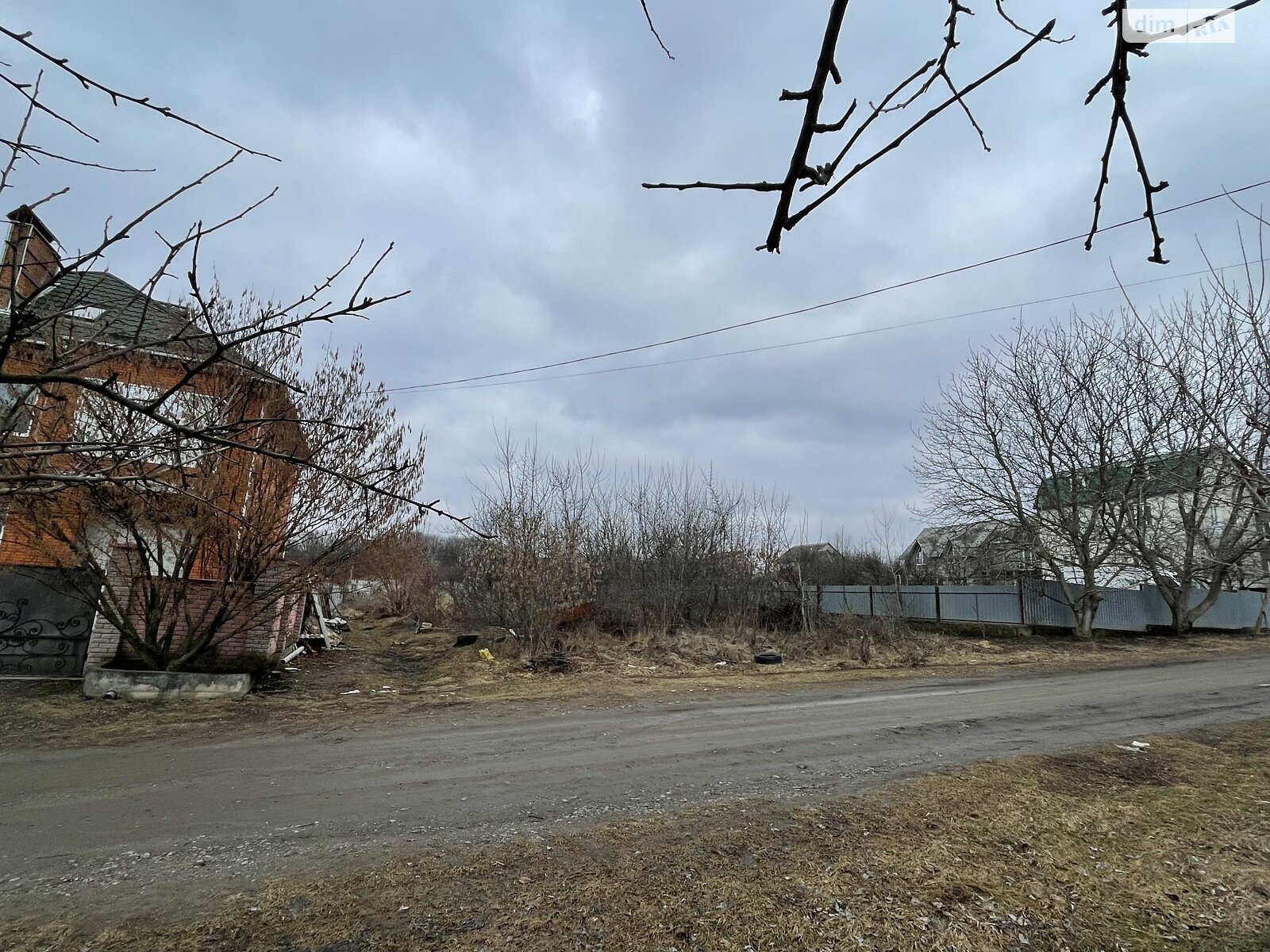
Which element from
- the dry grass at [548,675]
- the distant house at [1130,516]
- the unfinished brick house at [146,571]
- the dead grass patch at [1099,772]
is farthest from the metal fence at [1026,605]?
the unfinished brick house at [146,571]

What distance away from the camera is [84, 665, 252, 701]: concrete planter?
954 cm

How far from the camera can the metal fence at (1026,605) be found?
70.4ft

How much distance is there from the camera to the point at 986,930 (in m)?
3.09

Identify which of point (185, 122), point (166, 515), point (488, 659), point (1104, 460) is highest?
point (1104, 460)

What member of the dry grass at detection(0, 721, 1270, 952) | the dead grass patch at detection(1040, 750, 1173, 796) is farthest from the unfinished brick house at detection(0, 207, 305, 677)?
the dead grass patch at detection(1040, 750, 1173, 796)

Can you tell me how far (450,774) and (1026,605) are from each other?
70.9 ft

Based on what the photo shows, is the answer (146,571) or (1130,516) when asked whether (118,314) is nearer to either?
(146,571)

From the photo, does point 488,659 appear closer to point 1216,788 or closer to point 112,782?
point 112,782

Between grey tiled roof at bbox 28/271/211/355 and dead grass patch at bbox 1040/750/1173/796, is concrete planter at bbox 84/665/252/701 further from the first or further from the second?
dead grass patch at bbox 1040/750/1173/796

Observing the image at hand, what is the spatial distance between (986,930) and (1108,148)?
3328 mm

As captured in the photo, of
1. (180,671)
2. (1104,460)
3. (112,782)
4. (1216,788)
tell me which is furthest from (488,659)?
(1104,460)

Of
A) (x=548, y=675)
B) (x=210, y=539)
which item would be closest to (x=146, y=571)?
(x=210, y=539)

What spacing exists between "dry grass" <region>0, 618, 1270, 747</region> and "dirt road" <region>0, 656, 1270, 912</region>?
43.8 inches

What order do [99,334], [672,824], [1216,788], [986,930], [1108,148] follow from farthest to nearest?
1. [1216,788]
2. [672,824]
3. [986,930]
4. [99,334]
5. [1108,148]
